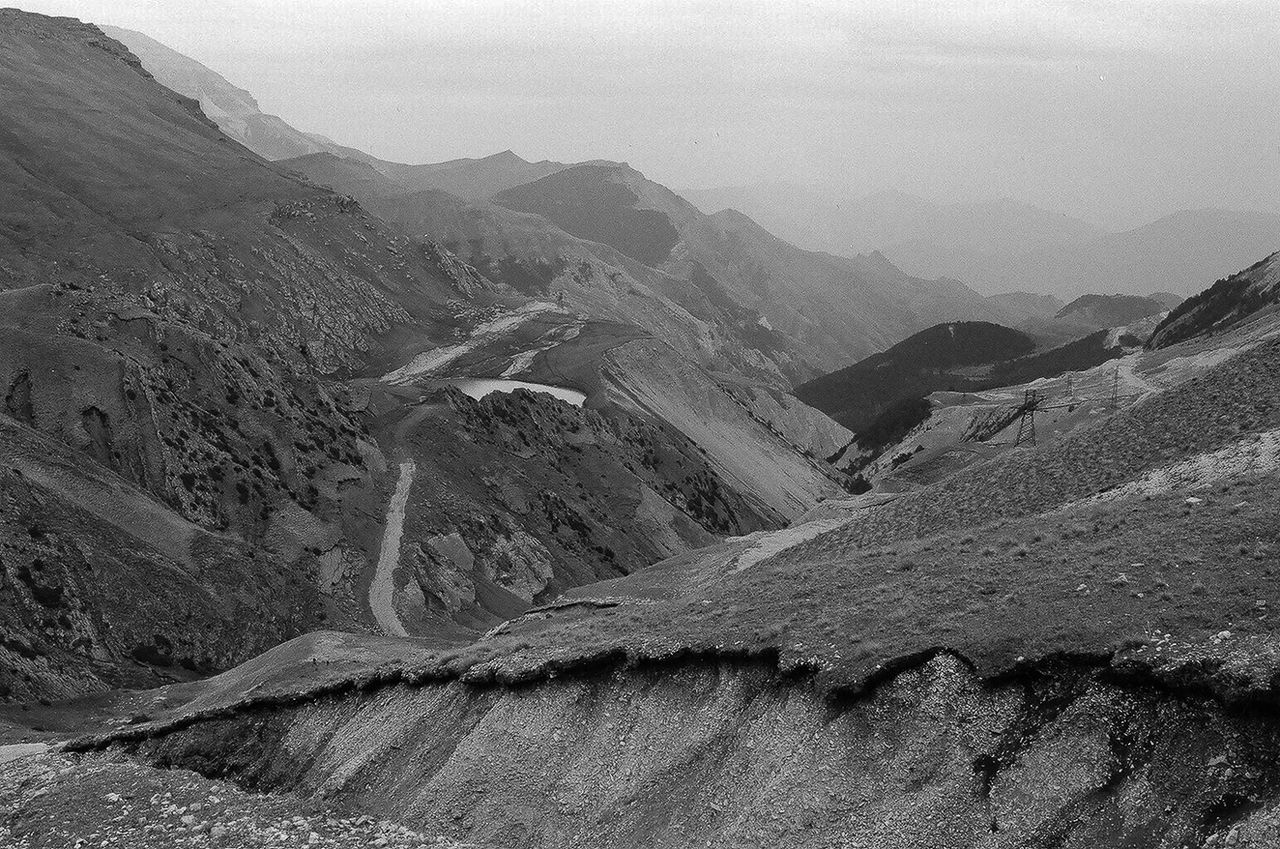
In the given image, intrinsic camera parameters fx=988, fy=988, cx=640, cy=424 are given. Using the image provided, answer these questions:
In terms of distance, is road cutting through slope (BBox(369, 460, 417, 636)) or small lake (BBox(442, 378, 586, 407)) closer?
road cutting through slope (BBox(369, 460, 417, 636))

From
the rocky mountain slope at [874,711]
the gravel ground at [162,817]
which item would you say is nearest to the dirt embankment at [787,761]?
the rocky mountain slope at [874,711]

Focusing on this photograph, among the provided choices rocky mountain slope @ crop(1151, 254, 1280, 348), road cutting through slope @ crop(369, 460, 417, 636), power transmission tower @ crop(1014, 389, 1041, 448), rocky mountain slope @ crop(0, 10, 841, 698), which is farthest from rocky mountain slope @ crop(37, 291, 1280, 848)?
rocky mountain slope @ crop(1151, 254, 1280, 348)

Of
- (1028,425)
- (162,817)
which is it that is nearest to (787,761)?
(162,817)

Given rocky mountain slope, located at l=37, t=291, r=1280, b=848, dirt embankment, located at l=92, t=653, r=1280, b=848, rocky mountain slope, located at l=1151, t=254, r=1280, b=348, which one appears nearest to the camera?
dirt embankment, located at l=92, t=653, r=1280, b=848

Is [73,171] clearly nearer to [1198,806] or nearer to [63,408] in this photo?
[63,408]

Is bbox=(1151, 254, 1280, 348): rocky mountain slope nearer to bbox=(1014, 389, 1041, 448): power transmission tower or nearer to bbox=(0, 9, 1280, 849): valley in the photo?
bbox=(0, 9, 1280, 849): valley

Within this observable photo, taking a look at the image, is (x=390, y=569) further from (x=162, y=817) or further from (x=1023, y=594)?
(x=1023, y=594)
